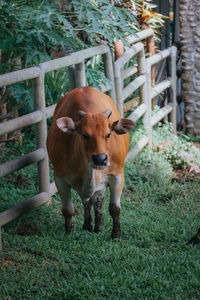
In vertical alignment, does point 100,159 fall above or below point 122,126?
below

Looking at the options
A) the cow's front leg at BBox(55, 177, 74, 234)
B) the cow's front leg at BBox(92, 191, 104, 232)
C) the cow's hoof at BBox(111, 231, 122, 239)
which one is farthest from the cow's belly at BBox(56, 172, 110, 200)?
the cow's hoof at BBox(111, 231, 122, 239)

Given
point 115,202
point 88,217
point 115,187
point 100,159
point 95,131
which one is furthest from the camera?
point 88,217

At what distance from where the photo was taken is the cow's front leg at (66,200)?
196 inches

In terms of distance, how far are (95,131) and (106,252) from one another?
1.07 metres

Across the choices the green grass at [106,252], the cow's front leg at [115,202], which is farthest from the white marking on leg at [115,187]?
the green grass at [106,252]

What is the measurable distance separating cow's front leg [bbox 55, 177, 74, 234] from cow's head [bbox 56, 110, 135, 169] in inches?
27.7

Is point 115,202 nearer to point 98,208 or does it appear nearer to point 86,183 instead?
point 98,208

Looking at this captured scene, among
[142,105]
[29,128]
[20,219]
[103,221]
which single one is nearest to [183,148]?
[142,105]

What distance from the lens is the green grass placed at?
152 inches

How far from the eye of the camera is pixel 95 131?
426 centimetres

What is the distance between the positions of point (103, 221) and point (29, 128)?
9.29 ft

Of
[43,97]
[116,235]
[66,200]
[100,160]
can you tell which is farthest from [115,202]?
[43,97]

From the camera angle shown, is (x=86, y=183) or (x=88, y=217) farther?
(x=88, y=217)

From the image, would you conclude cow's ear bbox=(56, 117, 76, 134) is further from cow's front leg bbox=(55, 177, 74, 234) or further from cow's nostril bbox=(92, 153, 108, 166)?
cow's front leg bbox=(55, 177, 74, 234)
